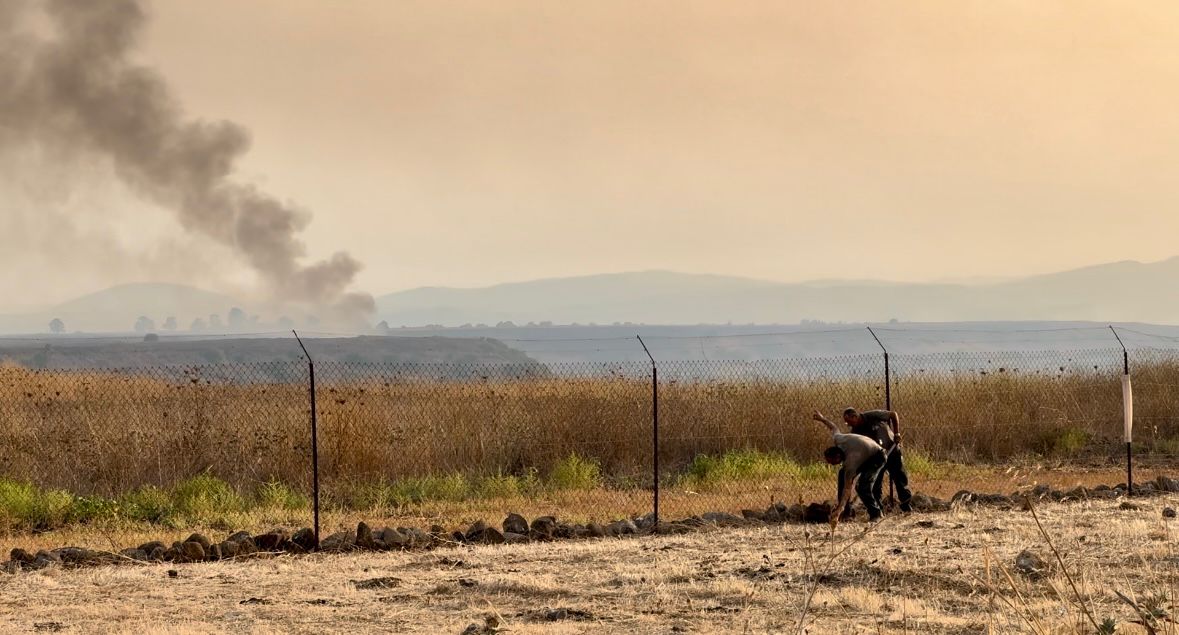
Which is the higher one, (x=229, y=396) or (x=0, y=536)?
(x=229, y=396)

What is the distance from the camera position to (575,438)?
21.4 meters

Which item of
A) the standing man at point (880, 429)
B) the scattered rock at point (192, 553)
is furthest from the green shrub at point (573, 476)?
the scattered rock at point (192, 553)

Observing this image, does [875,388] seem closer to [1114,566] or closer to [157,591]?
[1114,566]

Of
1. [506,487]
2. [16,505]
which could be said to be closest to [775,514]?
[506,487]

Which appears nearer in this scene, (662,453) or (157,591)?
(157,591)

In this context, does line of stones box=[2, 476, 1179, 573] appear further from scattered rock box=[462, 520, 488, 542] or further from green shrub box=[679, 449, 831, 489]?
green shrub box=[679, 449, 831, 489]

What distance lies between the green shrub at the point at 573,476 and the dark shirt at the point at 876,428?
543 cm

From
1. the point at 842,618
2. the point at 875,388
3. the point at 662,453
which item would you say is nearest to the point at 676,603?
the point at 842,618

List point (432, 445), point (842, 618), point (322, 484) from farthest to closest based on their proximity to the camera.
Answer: point (432, 445) → point (322, 484) → point (842, 618)

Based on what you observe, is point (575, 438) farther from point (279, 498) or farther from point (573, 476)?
point (279, 498)

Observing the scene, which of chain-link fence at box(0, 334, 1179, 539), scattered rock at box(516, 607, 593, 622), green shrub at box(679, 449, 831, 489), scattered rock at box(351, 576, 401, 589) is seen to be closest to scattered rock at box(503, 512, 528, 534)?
chain-link fence at box(0, 334, 1179, 539)

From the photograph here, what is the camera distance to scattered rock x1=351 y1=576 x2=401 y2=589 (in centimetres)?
1170

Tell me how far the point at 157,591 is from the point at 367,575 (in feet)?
5.88

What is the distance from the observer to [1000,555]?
12.4 metres
